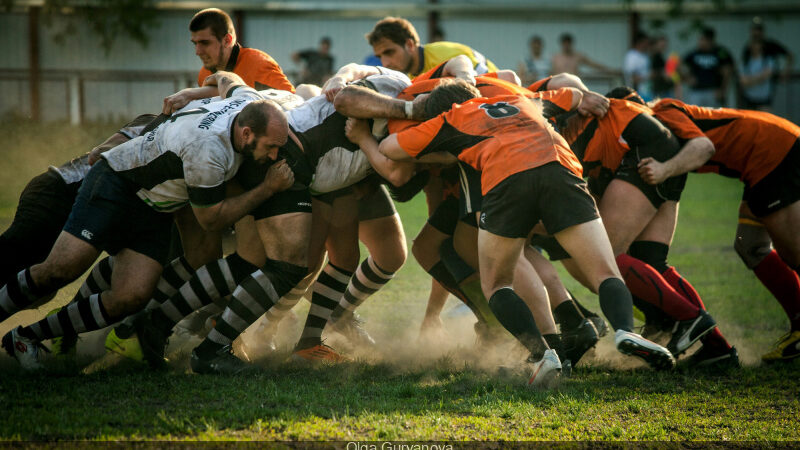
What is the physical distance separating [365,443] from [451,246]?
2.08 metres

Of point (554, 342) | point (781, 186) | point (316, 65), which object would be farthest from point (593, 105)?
point (316, 65)

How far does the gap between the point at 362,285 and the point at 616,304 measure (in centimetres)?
219

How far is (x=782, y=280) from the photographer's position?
5602mm

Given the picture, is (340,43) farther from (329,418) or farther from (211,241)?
(329,418)

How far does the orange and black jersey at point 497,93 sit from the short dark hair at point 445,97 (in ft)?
0.41

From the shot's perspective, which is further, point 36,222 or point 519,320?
point 36,222

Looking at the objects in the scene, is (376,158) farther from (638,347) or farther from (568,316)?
(638,347)

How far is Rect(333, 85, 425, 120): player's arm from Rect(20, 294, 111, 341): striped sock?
72.2 inches

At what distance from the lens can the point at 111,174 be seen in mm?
4785

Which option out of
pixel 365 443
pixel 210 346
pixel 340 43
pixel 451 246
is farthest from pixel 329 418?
pixel 340 43

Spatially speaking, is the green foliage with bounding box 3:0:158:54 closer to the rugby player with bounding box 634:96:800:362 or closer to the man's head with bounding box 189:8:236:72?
the man's head with bounding box 189:8:236:72

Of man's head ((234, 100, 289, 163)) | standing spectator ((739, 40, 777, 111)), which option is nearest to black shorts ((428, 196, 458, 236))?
man's head ((234, 100, 289, 163))

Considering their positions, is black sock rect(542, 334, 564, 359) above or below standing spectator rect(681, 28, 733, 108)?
below

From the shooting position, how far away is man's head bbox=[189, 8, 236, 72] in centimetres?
593
